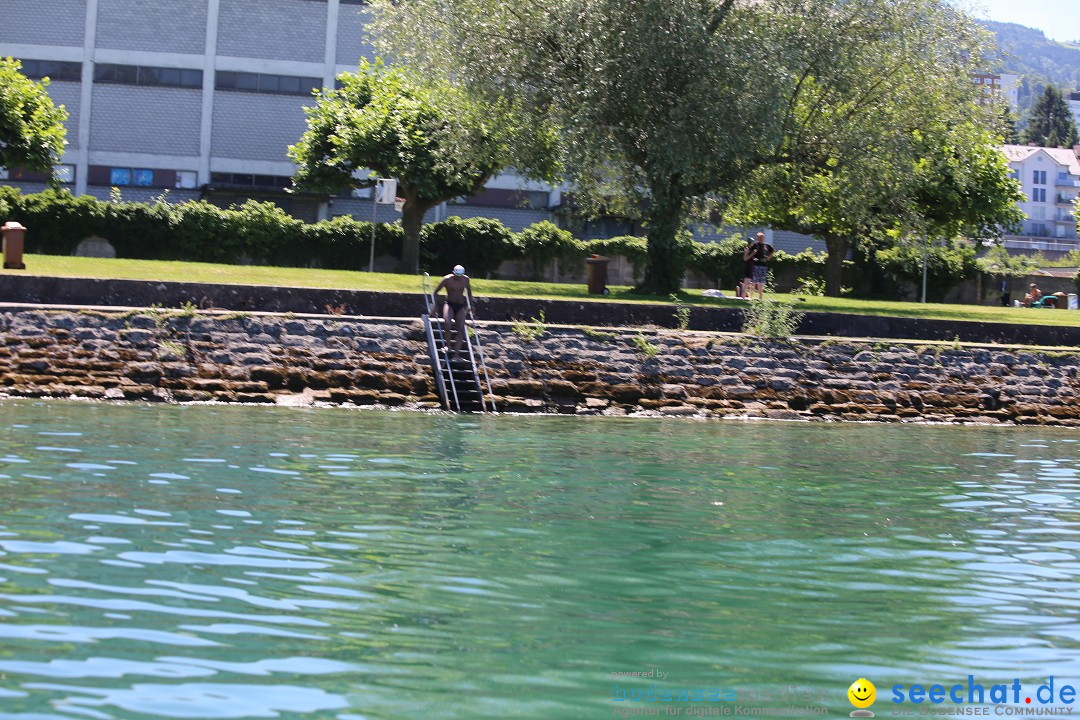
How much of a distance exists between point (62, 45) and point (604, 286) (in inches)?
1275

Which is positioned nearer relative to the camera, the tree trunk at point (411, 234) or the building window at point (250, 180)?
the tree trunk at point (411, 234)

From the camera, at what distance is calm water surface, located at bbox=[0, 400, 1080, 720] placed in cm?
588

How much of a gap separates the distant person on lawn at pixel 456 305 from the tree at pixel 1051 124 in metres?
153

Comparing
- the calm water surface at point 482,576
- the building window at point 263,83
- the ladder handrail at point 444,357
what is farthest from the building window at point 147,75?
the calm water surface at point 482,576

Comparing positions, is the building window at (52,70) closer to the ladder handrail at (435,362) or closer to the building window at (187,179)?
the building window at (187,179)

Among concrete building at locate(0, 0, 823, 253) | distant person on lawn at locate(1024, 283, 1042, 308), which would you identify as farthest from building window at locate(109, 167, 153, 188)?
distant person on lawn at locate(1024, 283, 1042, 308)

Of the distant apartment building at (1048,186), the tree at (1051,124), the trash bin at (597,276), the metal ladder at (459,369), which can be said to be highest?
the tree at (1051,124)

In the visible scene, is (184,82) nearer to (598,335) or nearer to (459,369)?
(598,335)

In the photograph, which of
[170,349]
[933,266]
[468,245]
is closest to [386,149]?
[468,245]

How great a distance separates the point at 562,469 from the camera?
1329 centimetres

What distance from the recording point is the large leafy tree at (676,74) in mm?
26016

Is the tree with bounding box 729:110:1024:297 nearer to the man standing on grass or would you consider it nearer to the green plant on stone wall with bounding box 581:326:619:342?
the man standing on grass

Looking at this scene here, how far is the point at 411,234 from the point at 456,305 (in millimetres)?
17465

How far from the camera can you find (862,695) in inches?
230
